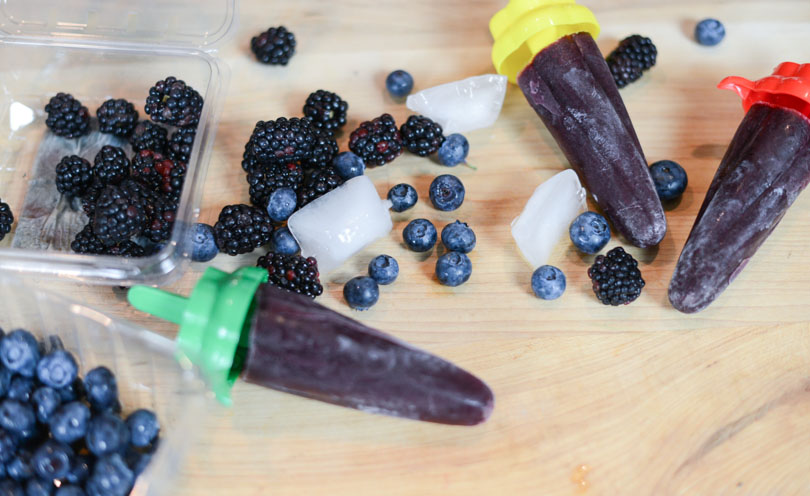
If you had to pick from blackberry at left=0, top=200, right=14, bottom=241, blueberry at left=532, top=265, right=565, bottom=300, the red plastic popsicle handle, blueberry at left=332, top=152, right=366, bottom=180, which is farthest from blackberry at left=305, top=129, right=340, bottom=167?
the red plastic popsicle handle

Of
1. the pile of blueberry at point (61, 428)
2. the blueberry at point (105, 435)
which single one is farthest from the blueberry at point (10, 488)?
the blueberry at point (105, 435)

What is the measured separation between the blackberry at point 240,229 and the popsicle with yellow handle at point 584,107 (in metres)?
0.61

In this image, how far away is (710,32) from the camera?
1684 mm

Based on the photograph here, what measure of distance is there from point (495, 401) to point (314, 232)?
0.45m

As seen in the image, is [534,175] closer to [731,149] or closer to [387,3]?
[731,149]

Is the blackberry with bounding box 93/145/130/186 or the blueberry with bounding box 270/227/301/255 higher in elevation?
the blackberry with bounding box 93/145/130/186

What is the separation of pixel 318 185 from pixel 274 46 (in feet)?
1.30

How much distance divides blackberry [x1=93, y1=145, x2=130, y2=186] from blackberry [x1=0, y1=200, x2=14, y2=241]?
17 centimetres

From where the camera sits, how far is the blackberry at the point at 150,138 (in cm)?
147

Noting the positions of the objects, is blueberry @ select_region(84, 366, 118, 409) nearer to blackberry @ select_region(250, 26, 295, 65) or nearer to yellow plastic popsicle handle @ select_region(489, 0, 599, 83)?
blackberry @ select_region(250, 26, 295, 65)

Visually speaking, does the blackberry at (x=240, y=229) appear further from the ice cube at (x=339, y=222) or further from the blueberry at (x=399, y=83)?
the blueberry at (x=399, y=83)

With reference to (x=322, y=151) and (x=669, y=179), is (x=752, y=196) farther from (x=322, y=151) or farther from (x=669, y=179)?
(x=322, y=151)

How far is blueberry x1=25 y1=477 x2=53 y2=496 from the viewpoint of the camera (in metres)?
1.07

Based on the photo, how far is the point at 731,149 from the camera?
1456mm
